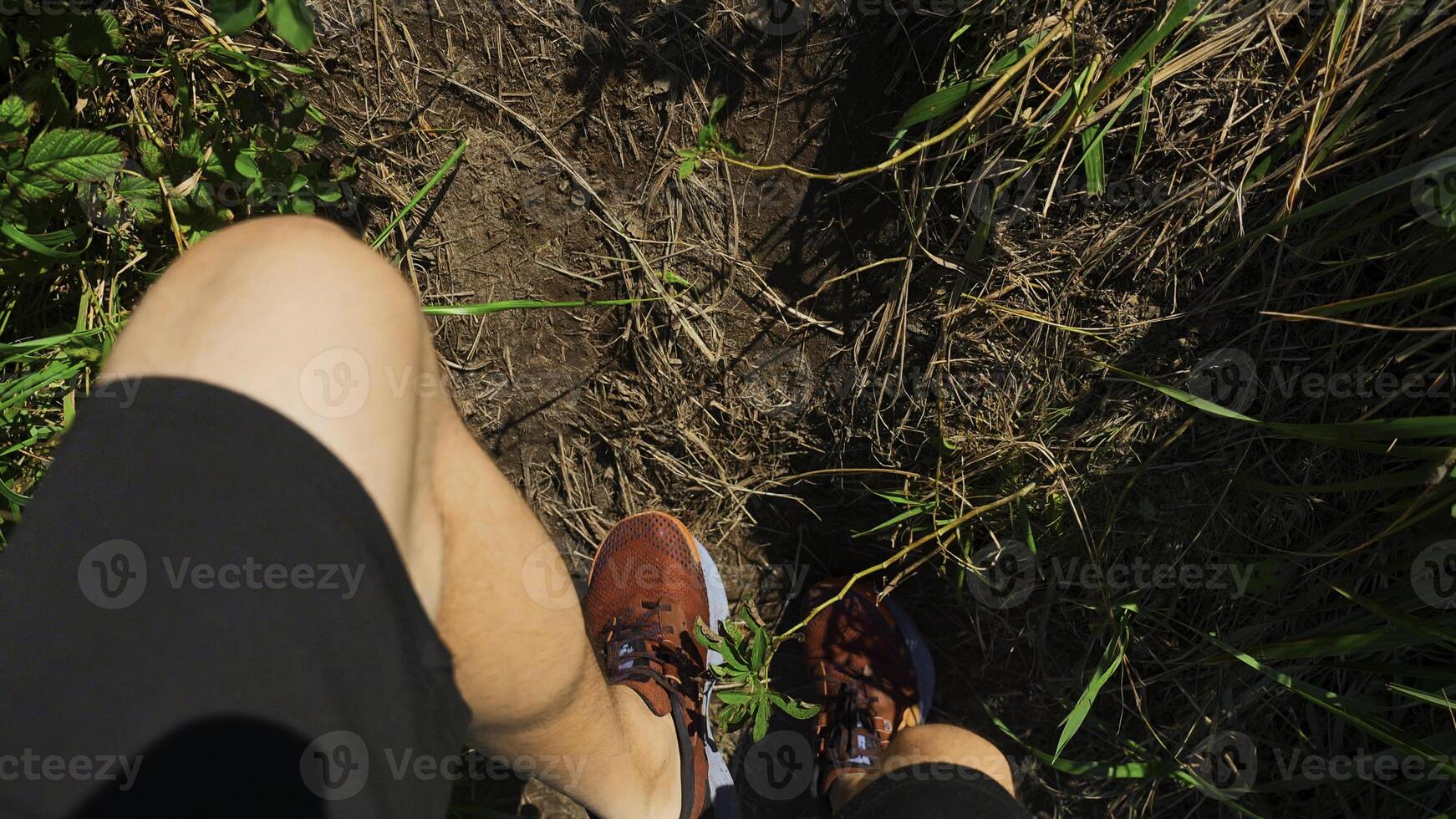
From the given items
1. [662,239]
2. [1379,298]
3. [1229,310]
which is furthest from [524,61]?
[1379,298]

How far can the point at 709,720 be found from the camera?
2.09 meters

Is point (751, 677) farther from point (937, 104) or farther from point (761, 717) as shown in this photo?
point (937, 104)

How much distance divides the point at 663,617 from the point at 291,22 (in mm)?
1404

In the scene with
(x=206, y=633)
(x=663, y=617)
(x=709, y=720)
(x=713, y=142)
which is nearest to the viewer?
(x=206, y=633)

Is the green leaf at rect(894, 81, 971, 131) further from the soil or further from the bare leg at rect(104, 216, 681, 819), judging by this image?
the bare leg at rect(104, 216, 681, 819)

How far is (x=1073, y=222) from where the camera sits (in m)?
1.58

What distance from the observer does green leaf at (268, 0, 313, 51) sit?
3.79 feet

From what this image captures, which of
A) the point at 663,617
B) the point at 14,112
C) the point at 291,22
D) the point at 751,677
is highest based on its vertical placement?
the point at 291,22

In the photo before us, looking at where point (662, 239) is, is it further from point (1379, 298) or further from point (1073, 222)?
point (1379, 298)

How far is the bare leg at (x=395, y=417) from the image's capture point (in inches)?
37.9

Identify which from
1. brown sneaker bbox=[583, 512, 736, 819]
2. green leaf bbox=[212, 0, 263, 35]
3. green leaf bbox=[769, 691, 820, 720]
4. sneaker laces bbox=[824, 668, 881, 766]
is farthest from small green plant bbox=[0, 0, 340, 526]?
sneaker laces bbox=[824, 668, 881, 766]

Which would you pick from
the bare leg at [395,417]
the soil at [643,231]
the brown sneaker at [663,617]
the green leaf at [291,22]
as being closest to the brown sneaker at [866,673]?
the soil at [643,231]

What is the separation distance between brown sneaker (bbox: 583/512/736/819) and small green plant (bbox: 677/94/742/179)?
87 centimetres

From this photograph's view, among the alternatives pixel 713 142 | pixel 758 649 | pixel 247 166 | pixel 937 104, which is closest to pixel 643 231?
pixel 713 142
